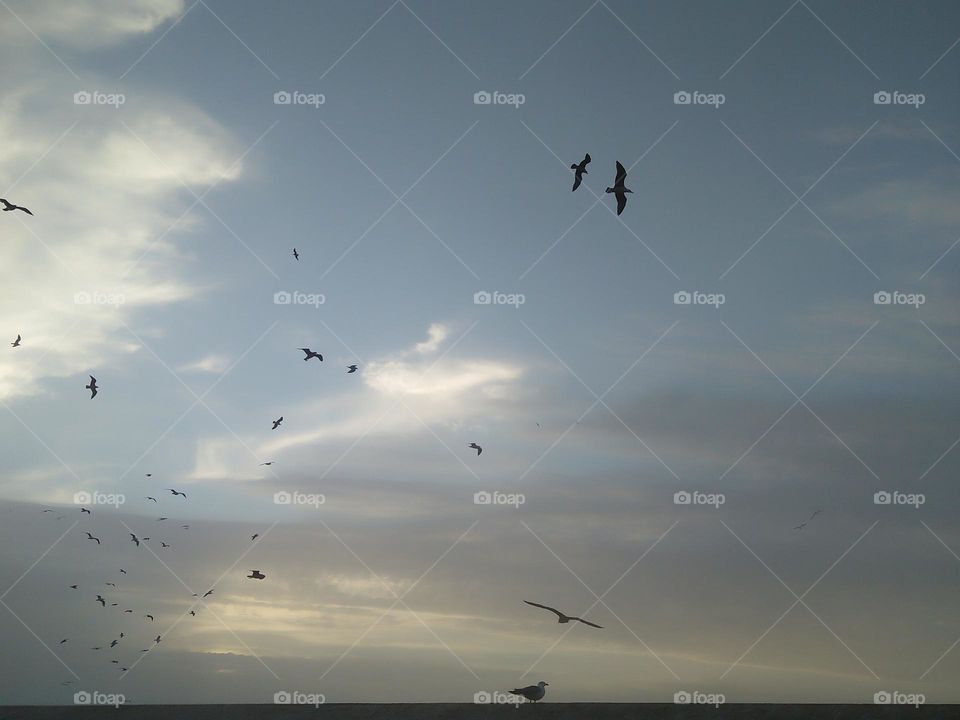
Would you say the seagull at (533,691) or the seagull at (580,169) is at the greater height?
the seagull at (580,169)

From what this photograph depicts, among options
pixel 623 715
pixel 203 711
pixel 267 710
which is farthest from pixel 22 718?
pixel 623 715

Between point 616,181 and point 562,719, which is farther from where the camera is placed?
point 562,719

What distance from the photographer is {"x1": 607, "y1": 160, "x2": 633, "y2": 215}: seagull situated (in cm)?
2072

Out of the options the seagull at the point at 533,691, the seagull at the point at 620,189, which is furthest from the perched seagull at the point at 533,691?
the seagull at the point at 620,189

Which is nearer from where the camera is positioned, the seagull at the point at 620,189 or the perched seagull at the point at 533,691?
the seagull at the point at 620,189

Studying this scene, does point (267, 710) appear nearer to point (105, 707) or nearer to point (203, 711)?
point (203, 711)

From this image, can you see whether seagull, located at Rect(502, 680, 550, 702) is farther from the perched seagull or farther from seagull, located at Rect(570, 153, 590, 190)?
seagull, located at Rect(570, 153, 590, 190)

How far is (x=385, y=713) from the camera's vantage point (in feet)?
90.8

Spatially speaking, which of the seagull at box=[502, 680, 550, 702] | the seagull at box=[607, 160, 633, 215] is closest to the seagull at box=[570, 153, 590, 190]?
the seagull at box=[607, 160, 633, 215]

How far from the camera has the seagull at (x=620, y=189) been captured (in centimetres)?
2072

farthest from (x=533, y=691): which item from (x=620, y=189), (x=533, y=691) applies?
(x=620, y=189)

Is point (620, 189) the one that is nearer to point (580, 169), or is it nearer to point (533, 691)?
point (580, 169)

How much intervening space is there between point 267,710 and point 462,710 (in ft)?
24.0

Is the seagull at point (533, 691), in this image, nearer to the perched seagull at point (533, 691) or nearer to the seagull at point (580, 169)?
the perched seagull at point (533, 691)
